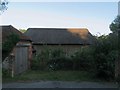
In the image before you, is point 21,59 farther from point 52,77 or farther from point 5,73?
point 52,77

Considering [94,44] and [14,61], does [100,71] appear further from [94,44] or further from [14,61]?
[14,61]

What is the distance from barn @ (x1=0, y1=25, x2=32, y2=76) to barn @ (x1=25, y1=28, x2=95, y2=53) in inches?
421

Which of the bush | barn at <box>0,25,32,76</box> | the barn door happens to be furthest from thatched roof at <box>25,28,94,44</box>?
the bush

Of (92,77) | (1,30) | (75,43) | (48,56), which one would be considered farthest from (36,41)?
(92,77)

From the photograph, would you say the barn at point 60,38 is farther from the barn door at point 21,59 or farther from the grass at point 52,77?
the grass at point 52,77

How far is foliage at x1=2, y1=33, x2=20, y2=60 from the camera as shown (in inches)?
806

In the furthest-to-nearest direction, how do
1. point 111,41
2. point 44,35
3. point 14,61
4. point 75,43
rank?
point 44,35
point 75,43
point 14,61
point 111,41

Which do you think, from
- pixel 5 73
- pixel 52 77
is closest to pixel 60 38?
pixel 52 77

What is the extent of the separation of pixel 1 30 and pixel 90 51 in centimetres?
712

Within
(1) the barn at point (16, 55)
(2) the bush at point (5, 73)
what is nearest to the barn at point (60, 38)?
(1) the barn at point (16, 55)

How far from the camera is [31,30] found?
148 ft

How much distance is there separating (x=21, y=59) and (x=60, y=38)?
55.5 feet

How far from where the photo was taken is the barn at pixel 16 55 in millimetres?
21319

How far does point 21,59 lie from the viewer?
82.3 ft
